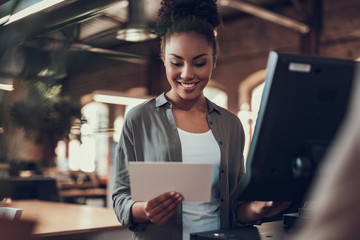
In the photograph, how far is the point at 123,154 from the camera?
5.46 ft

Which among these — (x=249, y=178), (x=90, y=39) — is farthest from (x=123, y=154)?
(x=90, y=39)

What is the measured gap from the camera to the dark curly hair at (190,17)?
1674mm

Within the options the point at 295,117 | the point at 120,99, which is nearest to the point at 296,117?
the point at 295,117

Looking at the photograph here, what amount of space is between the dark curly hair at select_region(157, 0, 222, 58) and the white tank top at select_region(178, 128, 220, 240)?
0.32 m

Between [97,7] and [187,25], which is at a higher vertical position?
[187,25]

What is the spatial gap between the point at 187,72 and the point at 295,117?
0.66 metres

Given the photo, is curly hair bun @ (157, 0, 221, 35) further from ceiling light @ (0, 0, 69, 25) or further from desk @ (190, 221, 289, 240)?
ceiling light @ (0, 0, 69, 25)

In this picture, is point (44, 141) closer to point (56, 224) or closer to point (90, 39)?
point (90, 39)

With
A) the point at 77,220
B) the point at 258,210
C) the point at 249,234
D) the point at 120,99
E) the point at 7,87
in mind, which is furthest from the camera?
the point at 120,99

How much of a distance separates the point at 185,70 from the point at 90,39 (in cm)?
86

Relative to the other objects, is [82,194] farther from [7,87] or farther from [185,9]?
[7,87]

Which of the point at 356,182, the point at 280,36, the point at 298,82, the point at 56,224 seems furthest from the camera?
the point at 280,36

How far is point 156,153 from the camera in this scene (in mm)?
1646

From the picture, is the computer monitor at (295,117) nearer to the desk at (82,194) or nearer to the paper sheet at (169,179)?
the paper sheet at (169,179)
